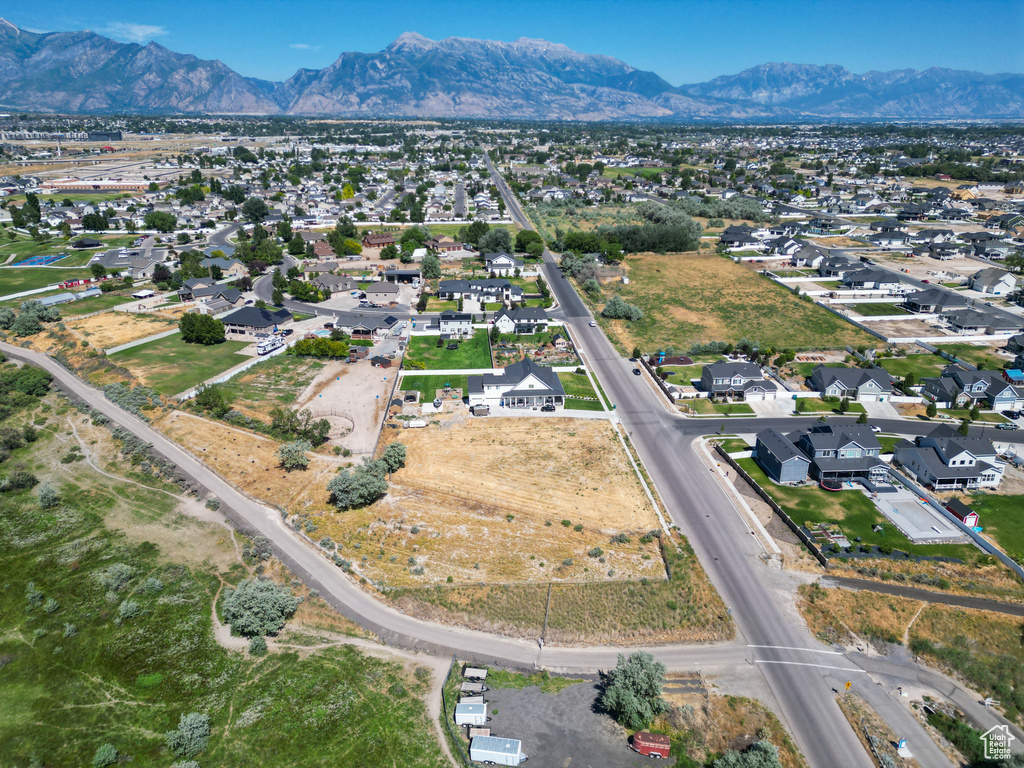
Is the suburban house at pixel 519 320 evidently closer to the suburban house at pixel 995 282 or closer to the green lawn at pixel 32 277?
the suburban house at pixel 995 282

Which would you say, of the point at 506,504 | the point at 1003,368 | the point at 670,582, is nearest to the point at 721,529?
the point at 670,582

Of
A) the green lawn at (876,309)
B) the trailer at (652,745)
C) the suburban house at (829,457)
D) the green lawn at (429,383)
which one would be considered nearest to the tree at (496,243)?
the green lawn at (429,383)

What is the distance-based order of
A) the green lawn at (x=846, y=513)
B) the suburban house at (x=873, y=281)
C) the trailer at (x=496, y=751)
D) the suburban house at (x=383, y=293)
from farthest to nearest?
the suburban house at (x=873, y=281)
the suburban house at (x=383, y=293)
the green lawn at (x=846, y=513)
the trailer at (x=496, y=751)

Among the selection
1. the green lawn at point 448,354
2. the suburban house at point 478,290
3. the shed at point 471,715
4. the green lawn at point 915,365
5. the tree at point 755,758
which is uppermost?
the suburban house at point 478,290

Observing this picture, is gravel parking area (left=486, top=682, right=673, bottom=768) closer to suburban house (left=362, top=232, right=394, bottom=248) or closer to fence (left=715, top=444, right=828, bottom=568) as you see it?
fence (left=715, top=444, right=828, bottom=568)

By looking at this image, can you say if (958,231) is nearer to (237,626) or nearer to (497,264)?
(497,264)

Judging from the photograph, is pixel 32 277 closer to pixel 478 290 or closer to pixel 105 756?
pixel 478 290
